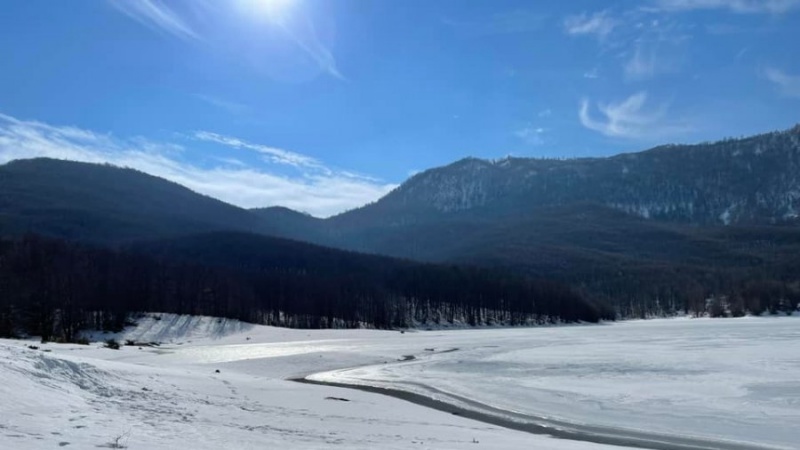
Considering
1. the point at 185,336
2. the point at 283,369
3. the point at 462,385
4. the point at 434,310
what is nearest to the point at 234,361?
the point at 283,369

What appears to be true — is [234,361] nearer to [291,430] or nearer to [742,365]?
[291,430]

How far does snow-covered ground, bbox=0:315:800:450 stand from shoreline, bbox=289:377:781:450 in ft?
2.67

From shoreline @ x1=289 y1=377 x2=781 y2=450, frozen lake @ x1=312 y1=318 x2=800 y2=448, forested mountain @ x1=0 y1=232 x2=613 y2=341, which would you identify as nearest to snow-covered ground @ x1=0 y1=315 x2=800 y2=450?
frozen lake @ x1=312 y1=318 x2=800 y2=448

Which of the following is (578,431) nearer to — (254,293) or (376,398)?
(376,398)

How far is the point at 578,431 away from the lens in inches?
890

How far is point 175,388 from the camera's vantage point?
71.4 ft

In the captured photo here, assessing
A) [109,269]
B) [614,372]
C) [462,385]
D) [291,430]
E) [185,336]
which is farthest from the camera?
[109,269]

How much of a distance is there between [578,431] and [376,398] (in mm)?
8936

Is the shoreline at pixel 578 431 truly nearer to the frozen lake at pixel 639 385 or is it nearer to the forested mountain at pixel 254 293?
the frozen lake at pixel 639 385

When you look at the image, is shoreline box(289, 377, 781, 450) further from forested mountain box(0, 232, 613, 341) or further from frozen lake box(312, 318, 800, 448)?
forested mountain box(0, 232, 613, 341)

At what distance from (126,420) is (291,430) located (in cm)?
406

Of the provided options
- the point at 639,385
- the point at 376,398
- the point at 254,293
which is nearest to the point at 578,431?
the point at 376,398

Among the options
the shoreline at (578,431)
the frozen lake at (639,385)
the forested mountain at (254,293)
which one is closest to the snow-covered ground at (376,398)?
the frozen lake at (639,385)

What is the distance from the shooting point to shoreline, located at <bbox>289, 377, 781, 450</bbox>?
20.4 m
